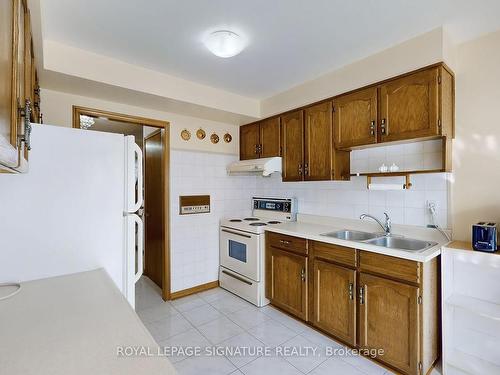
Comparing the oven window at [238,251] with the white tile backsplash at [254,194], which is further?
the oven window at [238,251]

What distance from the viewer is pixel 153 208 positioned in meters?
3.74

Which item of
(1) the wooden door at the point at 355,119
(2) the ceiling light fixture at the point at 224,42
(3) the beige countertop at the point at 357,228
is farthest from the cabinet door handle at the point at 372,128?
(2) the ceiling light fixture at the point at 224,42

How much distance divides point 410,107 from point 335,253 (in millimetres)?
1293

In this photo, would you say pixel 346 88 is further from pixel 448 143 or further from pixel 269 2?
pixel 269 2

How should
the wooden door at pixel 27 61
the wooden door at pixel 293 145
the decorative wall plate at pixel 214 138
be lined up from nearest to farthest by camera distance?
the wooden door at pixel 27 61
the wooden door at pixel 293 145
the decorative wall plate at pixel 214 138

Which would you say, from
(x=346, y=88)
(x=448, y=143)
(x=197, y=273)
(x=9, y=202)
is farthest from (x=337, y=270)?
(x=9, y=202)

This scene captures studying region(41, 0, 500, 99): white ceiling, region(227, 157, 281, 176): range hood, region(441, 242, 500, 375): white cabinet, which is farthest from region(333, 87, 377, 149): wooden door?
region(441, 242, 500, 375): white cabinet

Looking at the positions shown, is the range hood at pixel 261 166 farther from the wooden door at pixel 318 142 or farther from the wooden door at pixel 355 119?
the wooden door at pixel 355 119

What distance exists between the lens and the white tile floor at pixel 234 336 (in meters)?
1.99

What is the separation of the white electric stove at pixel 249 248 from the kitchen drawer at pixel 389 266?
3.86 feet

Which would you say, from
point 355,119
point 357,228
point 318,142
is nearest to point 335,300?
point 357,228

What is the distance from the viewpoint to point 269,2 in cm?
161

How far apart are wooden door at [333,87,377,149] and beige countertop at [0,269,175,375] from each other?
2.15 meters

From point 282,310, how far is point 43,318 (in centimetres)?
231
